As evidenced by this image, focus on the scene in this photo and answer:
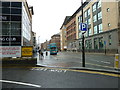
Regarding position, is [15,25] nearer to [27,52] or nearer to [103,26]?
[27,52]

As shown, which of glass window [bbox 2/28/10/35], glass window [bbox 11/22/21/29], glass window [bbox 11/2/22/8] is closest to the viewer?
glass window [bbox 2/28/10/35]

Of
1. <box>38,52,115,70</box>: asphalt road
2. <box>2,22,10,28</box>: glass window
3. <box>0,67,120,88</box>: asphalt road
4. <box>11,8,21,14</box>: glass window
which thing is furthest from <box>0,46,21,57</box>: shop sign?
<box>11,8,21,14</box>: glass window

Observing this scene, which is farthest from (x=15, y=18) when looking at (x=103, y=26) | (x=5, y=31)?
(x=103, y=26)

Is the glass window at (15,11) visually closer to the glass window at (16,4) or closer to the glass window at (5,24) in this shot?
the glass window at (16,4)

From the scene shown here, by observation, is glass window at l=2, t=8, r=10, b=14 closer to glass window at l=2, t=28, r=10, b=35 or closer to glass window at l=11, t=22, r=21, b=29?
glass window at l=11, t=22, r=21, b=29

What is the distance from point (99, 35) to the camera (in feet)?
135

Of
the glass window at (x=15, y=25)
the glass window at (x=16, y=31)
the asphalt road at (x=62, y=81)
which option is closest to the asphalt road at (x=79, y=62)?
the asphalt road at (x=62, y=81)

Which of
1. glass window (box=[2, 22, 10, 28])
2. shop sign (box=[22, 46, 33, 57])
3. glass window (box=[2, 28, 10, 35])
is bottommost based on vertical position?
shop sign (box=[22, 46, 33, 57])

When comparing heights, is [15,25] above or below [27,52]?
above

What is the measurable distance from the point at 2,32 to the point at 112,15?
30.6m

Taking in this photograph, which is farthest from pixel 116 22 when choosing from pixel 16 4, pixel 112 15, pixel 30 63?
pixel 30 63

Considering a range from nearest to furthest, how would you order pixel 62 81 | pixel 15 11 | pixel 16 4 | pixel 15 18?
pixel 62 81, pixel 15 11, pixel 15 18, pixel 16 4

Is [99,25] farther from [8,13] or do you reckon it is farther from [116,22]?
[8,13]

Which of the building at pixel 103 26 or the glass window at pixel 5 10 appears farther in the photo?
the building at pixel 103 26
